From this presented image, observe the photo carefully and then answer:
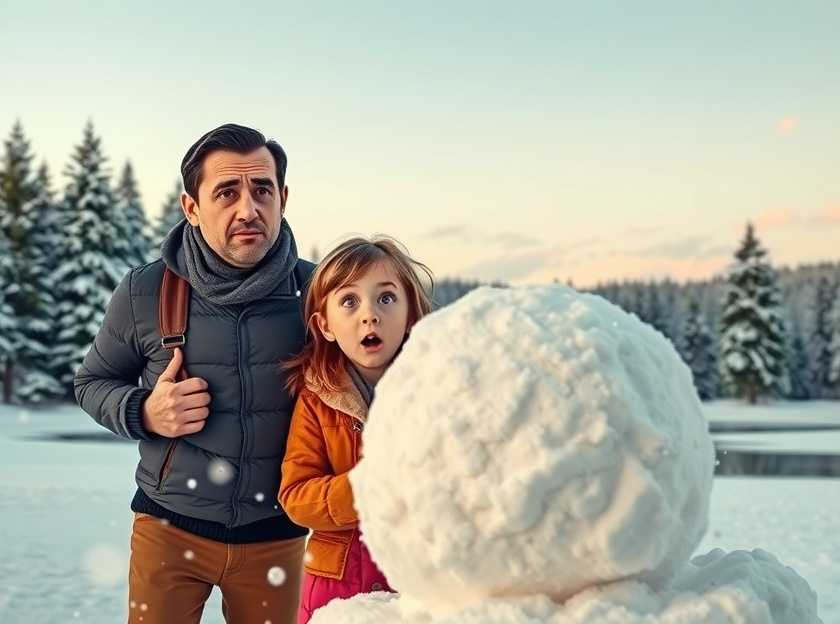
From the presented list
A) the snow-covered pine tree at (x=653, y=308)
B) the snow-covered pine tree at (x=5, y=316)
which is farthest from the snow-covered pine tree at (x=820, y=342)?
the snow-covered pine tree at (x=5, y=316)

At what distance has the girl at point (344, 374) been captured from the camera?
289cm

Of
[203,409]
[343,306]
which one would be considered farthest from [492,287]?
[203,409]

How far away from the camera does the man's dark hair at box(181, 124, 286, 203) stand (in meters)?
3.51

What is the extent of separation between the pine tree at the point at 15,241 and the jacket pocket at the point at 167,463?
29.9 m

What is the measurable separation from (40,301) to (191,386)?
3047 cm

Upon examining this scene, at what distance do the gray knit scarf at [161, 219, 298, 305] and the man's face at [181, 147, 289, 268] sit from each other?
36 millimetres

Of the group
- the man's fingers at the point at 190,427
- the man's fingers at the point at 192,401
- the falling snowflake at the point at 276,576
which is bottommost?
the falling snowflake at the point at 276,576

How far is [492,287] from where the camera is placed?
1.95 m

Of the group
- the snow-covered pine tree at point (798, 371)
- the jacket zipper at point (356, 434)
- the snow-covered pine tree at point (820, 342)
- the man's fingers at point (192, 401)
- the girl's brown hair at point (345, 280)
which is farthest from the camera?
the snow-covered pine tree at point (820, 342)

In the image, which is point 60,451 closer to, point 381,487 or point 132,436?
point 132,436

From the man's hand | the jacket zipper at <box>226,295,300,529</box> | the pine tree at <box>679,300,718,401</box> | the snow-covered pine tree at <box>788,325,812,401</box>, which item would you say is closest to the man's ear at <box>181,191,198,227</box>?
the jacket zipper at <box>226,295,300,529</box>

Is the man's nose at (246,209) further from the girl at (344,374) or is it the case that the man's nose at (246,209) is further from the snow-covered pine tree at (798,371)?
the snow-covered pine tree at (798,371)

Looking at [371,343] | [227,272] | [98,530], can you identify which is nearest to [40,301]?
[98,530]

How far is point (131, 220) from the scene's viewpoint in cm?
3519
